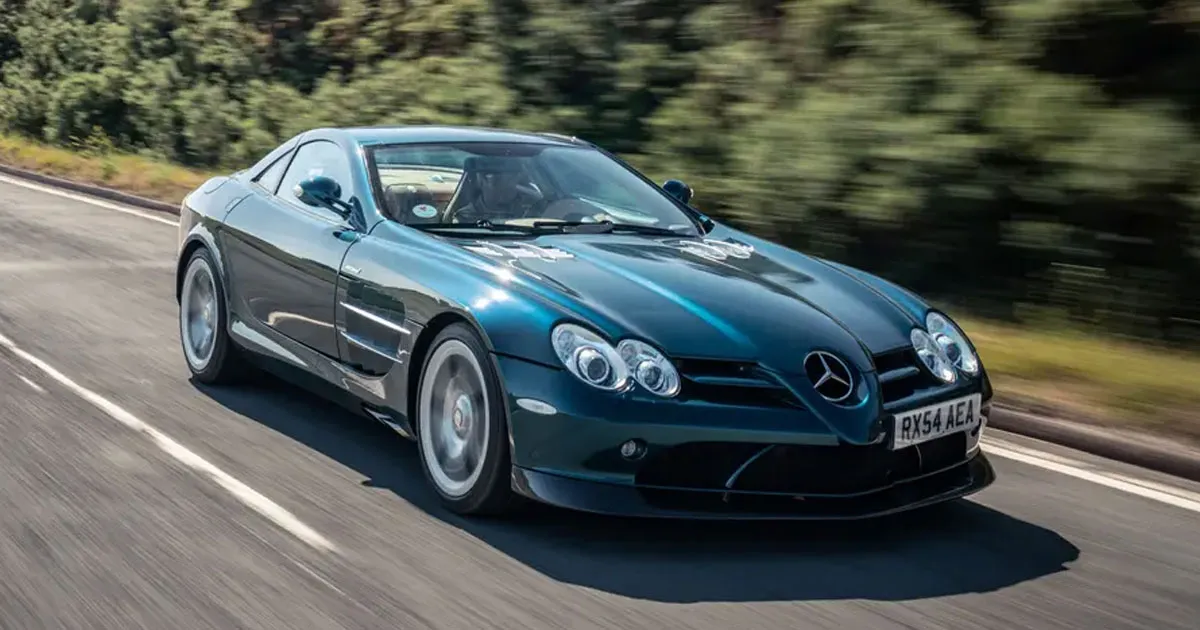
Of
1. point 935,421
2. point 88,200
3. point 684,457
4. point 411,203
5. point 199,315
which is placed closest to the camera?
point 684,457

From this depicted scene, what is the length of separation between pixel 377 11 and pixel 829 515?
2166 centimetres

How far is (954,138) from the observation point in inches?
437

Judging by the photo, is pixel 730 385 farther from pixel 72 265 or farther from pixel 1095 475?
pixel 72 265

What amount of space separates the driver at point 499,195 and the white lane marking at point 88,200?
11.3m

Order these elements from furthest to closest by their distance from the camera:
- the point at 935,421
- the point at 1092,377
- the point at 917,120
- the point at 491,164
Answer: the point at 917,120, the point at 1092,377, the point at 491,164, the point at 935,421

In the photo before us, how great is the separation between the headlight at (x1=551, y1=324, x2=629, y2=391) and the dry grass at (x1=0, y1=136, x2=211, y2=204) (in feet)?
49.4

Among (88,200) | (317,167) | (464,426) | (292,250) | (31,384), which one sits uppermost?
(317,167)

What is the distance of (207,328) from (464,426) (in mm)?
2779

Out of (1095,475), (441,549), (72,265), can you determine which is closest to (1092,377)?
(1095,475)

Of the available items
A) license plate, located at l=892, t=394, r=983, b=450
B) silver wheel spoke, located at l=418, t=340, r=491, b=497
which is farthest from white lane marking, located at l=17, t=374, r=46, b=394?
license plate, located at l=892, t=394, r=983, b=450

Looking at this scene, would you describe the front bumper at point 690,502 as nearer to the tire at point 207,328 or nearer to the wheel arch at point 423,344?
the wheel arch at point 423,344

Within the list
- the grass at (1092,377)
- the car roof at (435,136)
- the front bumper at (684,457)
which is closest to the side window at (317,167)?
the car roof at (435,136)

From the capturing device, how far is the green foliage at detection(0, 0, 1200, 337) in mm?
10148

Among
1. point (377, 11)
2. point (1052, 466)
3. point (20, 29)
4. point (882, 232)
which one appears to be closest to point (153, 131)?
point (377, 11)
